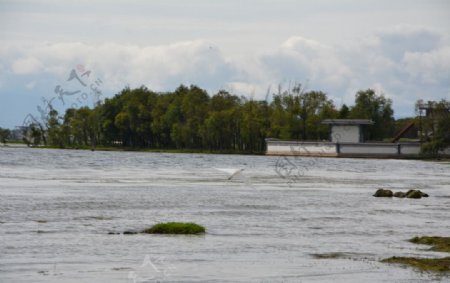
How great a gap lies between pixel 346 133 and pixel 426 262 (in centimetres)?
15789

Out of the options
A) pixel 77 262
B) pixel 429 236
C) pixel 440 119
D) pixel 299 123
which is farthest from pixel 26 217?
pixel 299 123

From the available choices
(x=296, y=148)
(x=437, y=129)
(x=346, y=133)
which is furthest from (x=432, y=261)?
(x=346, y=133)

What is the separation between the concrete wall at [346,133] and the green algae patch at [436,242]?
494 feet

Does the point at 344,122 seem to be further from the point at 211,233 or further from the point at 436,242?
the point at 436,242

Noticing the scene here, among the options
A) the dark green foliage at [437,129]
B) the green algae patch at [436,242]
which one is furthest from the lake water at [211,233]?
the dark green foliage at [437,129]

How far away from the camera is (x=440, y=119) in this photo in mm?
166750

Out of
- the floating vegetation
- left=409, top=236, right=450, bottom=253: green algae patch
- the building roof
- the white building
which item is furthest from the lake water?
the white building

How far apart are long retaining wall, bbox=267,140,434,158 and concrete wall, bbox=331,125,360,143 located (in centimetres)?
297

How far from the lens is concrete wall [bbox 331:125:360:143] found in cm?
18488

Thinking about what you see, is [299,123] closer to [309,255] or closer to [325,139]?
[325,139]

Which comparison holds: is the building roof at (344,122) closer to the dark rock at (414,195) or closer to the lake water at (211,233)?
the lake water at (211,233)

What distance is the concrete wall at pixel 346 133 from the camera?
607 feet

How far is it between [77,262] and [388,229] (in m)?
16.9

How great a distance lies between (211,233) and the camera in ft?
121
